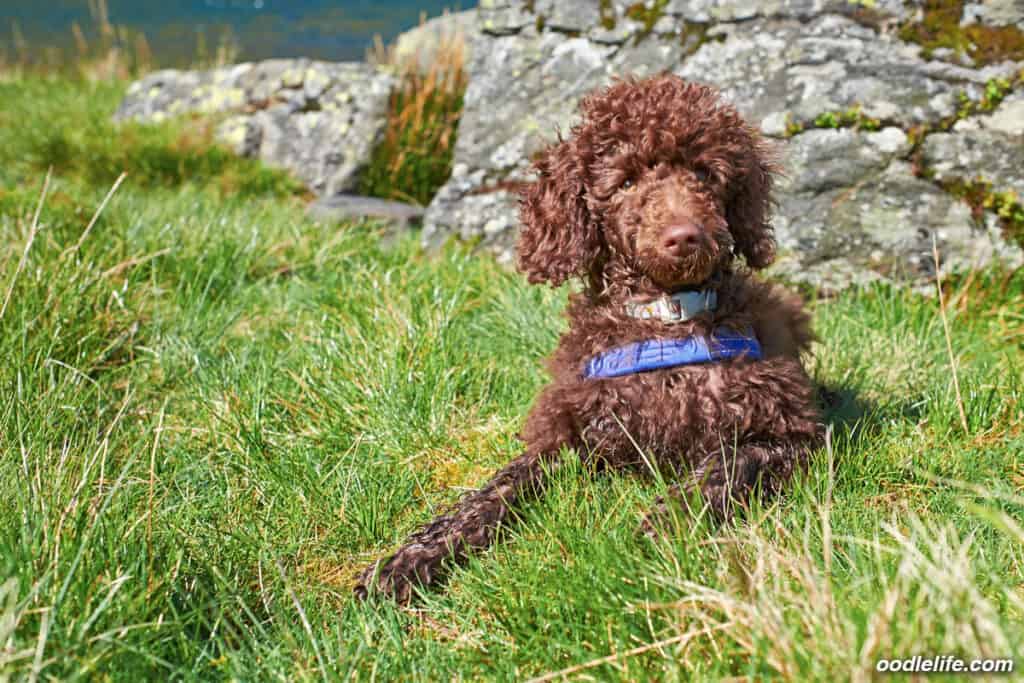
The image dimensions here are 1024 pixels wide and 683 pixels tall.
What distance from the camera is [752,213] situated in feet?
10.1

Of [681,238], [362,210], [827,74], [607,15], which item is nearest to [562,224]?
[681,238]

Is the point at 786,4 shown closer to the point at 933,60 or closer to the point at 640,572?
the point at 933,60

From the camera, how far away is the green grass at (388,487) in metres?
1.87

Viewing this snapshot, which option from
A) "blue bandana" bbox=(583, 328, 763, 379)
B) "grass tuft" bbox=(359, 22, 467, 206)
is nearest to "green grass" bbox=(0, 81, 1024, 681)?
"blue bandana" bbox=(583, 328, 763, 379)

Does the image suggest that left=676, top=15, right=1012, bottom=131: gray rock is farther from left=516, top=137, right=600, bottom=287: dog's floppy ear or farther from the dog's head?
left=516, top=137, right=600, bottom=287: dog's floppy ear

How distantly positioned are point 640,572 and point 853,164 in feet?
12.1

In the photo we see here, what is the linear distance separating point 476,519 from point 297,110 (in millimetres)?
7178

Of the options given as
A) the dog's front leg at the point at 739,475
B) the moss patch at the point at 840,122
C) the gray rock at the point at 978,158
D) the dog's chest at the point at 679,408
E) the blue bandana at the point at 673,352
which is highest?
the moss patch at the point at 840,122

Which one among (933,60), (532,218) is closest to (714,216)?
(532,218)

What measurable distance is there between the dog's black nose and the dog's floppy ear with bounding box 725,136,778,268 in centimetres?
56

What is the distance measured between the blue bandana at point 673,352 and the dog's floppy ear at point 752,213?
37 cm

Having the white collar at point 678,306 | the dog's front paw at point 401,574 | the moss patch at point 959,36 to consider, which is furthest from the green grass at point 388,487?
the moss patch at point 959,36

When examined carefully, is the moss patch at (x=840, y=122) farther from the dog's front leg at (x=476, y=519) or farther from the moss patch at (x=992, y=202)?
the dog's front leg at (x=476, y=519)

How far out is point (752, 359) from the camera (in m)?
2.90
